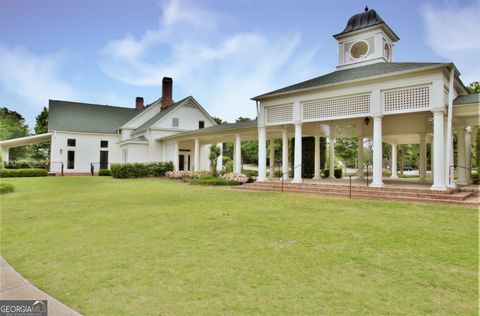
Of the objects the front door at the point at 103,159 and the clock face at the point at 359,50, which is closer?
the clock face at the point at 359,50

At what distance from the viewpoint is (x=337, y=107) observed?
1330cm

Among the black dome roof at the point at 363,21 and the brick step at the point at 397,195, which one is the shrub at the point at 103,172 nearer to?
the brick step at the point at 397,195

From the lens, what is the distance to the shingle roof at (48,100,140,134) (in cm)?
2980

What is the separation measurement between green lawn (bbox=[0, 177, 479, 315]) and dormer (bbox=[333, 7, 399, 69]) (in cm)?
1008

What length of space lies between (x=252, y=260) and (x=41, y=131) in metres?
52.5

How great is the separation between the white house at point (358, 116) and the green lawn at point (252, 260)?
4.36 meters

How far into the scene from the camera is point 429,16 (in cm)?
1345

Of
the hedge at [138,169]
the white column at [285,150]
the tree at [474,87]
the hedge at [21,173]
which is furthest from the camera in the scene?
the hedge at [138,169]

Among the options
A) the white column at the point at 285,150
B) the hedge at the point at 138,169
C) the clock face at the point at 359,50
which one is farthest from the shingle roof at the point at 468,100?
the hedge at the point at 138,169

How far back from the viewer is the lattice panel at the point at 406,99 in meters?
11.0

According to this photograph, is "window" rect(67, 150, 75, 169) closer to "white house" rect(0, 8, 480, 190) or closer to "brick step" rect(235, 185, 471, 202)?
"white house" rect(0, 8, 480, 190)

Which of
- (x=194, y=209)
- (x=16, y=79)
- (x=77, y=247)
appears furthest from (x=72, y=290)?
(x=16, y=79)

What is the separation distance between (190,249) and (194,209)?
407 cm

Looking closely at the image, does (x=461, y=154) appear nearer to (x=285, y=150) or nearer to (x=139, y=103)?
(x=285, y=150)
